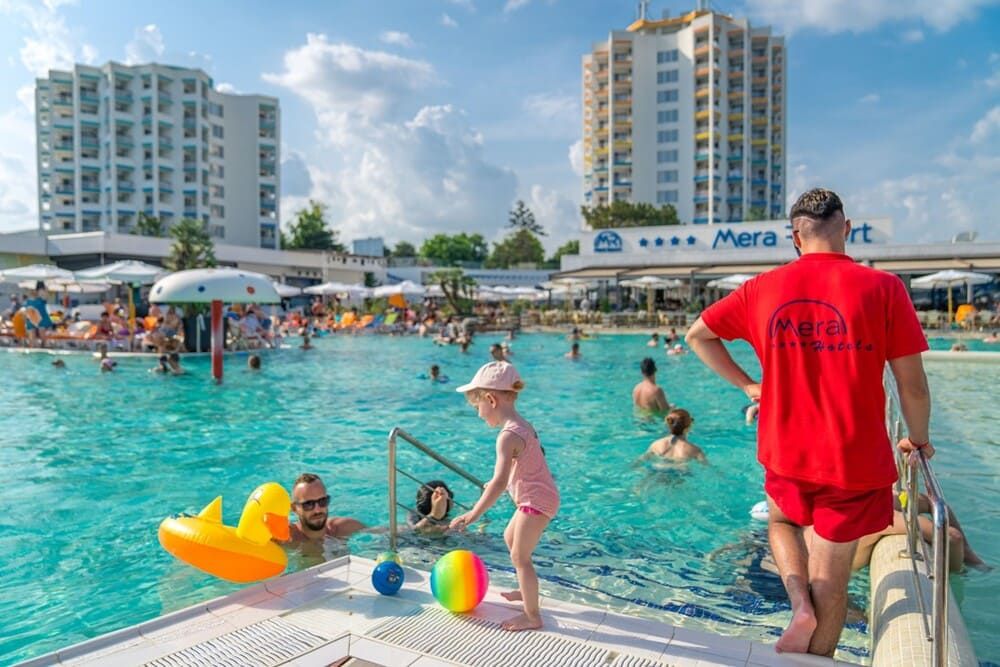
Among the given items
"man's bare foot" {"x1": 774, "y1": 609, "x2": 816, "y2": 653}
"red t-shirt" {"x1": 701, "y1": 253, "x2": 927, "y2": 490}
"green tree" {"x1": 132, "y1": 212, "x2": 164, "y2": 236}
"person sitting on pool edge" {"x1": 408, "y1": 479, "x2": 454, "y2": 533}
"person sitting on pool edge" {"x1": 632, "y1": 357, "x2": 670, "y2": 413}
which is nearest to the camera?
"red t-shirt" {"x1": 701, "y1": 253, "x2": 927, "y2": 490}

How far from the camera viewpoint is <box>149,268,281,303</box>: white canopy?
53.5ft

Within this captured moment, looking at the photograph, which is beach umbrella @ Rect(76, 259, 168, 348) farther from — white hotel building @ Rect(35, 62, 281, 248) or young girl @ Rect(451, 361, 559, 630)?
white hotel building @ Rect(35, 62, 281, 248)

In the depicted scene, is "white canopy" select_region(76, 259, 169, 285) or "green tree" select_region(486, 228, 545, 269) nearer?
"white canopy" select_region(76, 259, 169, 285)

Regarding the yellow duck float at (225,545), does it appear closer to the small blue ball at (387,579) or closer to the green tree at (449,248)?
the small blue ball at (387,579)

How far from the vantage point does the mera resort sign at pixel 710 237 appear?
39844mm

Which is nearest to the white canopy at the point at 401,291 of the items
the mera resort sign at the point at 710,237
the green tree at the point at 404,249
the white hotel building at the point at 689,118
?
the mera resort sign at the point at 710,237

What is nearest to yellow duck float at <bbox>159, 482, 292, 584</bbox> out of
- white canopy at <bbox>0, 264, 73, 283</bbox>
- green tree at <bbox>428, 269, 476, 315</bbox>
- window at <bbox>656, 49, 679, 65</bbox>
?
white canopy at <bbox>0, 264, 73, 283</bbox>

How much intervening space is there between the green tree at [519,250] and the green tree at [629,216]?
63.0 ft

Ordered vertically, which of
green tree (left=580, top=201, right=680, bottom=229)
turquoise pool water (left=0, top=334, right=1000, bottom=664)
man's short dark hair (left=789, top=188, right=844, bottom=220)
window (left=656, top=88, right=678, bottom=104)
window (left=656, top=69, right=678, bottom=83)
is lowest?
turquoise pool water (left=0, top=334, right=1000, bottom=664)

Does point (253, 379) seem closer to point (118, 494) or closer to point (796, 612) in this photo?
point (118, 494)

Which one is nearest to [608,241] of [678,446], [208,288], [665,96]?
[208,288]

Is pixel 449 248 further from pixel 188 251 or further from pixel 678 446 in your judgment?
pixel 678 446

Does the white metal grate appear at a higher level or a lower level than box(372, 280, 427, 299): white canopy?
lower

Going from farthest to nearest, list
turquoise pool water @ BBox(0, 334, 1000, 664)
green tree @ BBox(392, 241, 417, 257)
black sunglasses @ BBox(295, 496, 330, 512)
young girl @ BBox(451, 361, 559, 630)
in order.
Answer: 1. green tree @ BBox(392, 241, 417, 257)
2. black sunglasses @ BBox(295, 496, 330, 512)
3. turquoise pool water @ BBox(0, 334, 1000, 664)
4. young girl @ BBox(451, 361, 559, 630)
